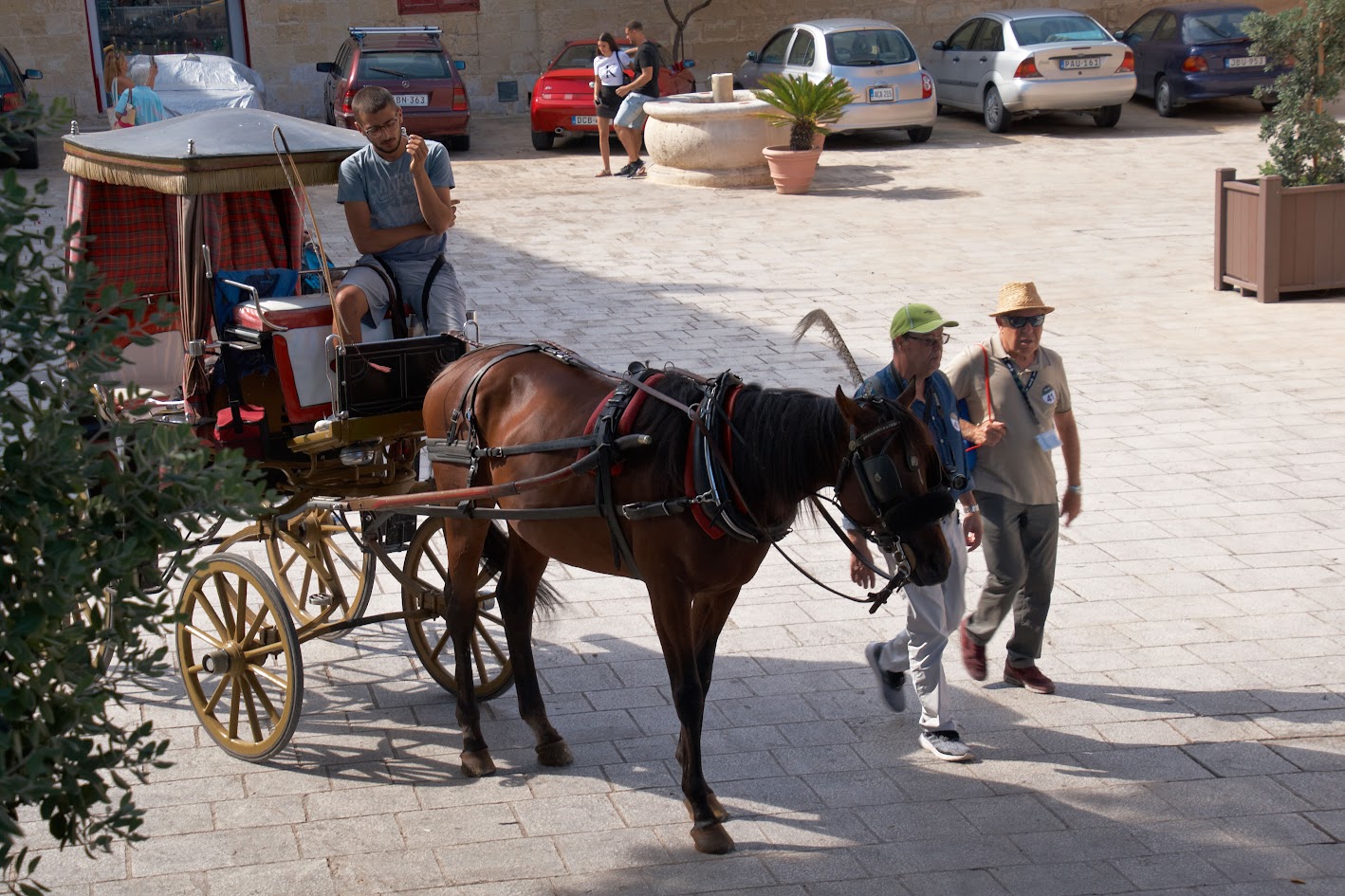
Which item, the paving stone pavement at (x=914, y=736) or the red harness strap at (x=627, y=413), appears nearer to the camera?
the paving stone pavement at (x=914, y=736)

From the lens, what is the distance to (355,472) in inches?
233

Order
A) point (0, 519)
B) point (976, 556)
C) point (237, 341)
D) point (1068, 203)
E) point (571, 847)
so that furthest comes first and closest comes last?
point (1068, 203) → point (976, 556) → point (237, 341) → point (571, 847) → point (0, 519)

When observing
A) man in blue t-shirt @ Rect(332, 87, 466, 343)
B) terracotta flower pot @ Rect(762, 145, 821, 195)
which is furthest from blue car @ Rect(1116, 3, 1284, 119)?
man in blue t-shirt @ Rect(332, 87, 466, 343)

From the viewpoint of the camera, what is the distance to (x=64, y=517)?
263cm

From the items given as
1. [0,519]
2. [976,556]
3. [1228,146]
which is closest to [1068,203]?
[1228,146]

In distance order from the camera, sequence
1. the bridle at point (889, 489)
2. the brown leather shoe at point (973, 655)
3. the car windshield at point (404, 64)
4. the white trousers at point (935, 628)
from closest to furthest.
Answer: the bridle at point (889, 489)
the white trousers at point (935, 628)
the brown leather shoe at point (973, 655)
the car windshield at point (404, 64)

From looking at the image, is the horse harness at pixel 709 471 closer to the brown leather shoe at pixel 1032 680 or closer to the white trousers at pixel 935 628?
the white trousers at pixel 935 628

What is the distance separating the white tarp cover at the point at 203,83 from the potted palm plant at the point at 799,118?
7.81 m

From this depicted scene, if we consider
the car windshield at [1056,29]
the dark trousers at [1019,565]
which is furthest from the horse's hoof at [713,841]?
the car windshield at [1056,29]

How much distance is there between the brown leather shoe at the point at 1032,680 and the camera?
5.86 m

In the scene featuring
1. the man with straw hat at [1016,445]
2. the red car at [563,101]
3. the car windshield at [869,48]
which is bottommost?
the man with straw hat at [1016,445]

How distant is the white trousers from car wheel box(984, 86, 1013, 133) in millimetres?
18797

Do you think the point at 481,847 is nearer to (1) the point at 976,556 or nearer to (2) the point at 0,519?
(2) the point at 0,519

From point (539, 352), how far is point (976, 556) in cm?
318
